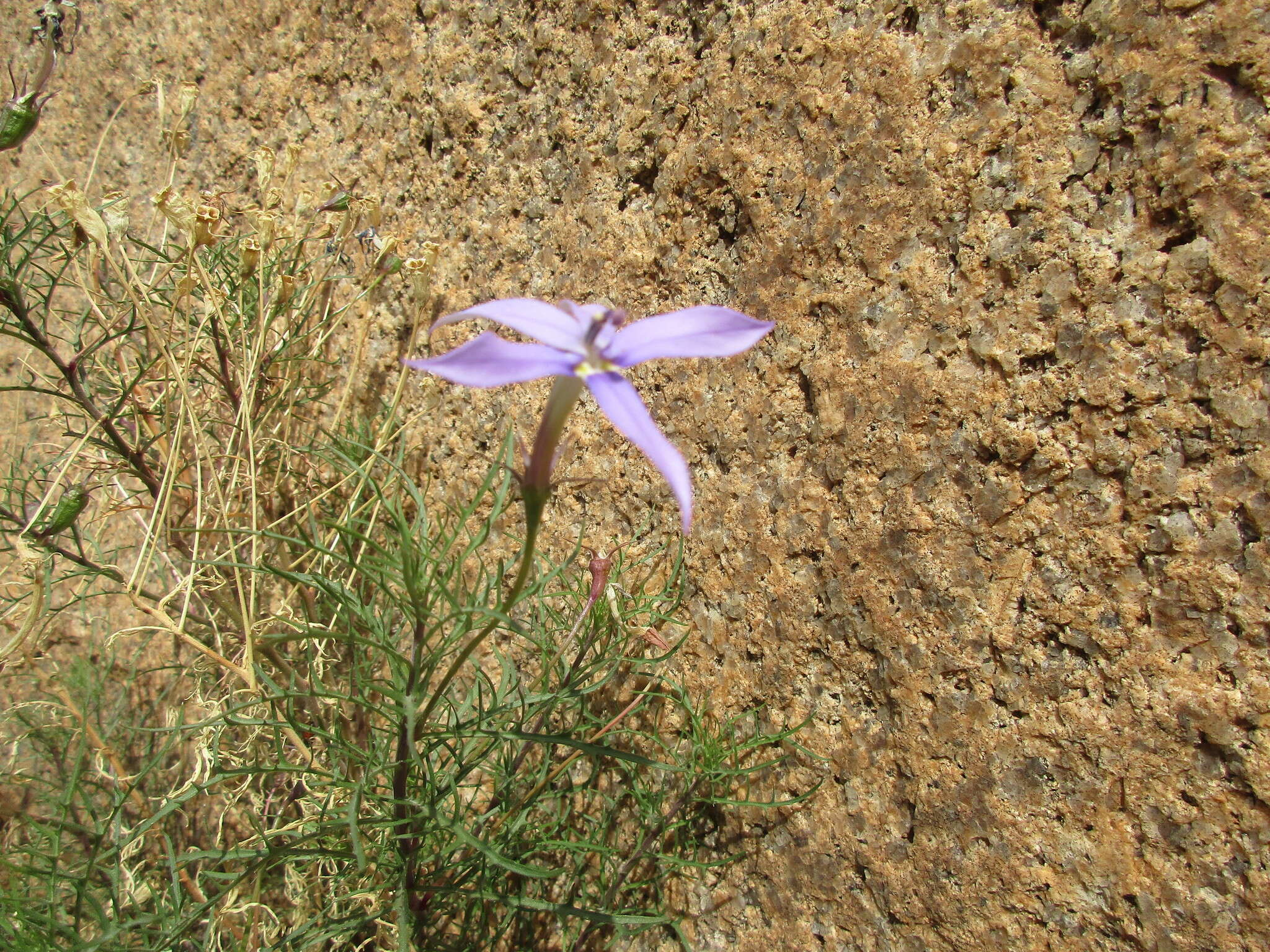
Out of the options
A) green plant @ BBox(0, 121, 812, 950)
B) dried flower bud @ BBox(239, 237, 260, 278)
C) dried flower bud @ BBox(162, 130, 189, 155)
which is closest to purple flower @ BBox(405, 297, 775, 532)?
green plant @ BBox(0, 121, 812, 950)

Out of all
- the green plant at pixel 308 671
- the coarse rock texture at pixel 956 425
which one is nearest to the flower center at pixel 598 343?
the green plant at pixel 308 671

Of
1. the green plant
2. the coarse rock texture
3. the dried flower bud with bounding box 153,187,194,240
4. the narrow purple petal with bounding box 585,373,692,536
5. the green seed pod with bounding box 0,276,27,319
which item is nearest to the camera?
the narrow purple petal with bounding box 585,373,692,536

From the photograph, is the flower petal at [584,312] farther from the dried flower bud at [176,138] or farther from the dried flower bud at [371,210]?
the dried flower bud at [176,138]

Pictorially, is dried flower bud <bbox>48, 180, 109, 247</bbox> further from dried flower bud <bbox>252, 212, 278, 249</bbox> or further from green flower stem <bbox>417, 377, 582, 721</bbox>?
green flower stem <bbox>417, 377, 582, 721</bbox>

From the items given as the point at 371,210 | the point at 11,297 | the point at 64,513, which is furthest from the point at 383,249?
the point at 64,513

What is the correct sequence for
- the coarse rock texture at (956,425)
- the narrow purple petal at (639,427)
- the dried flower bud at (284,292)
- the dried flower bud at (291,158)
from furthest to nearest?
1. the dried flower bud at (291,158)
2. the dried flower bud at (284,292)
3. the coarse rock texture at (956,425)
4. the narrow purple petal at (639,427)

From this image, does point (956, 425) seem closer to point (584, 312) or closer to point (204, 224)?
point (584, 312)
